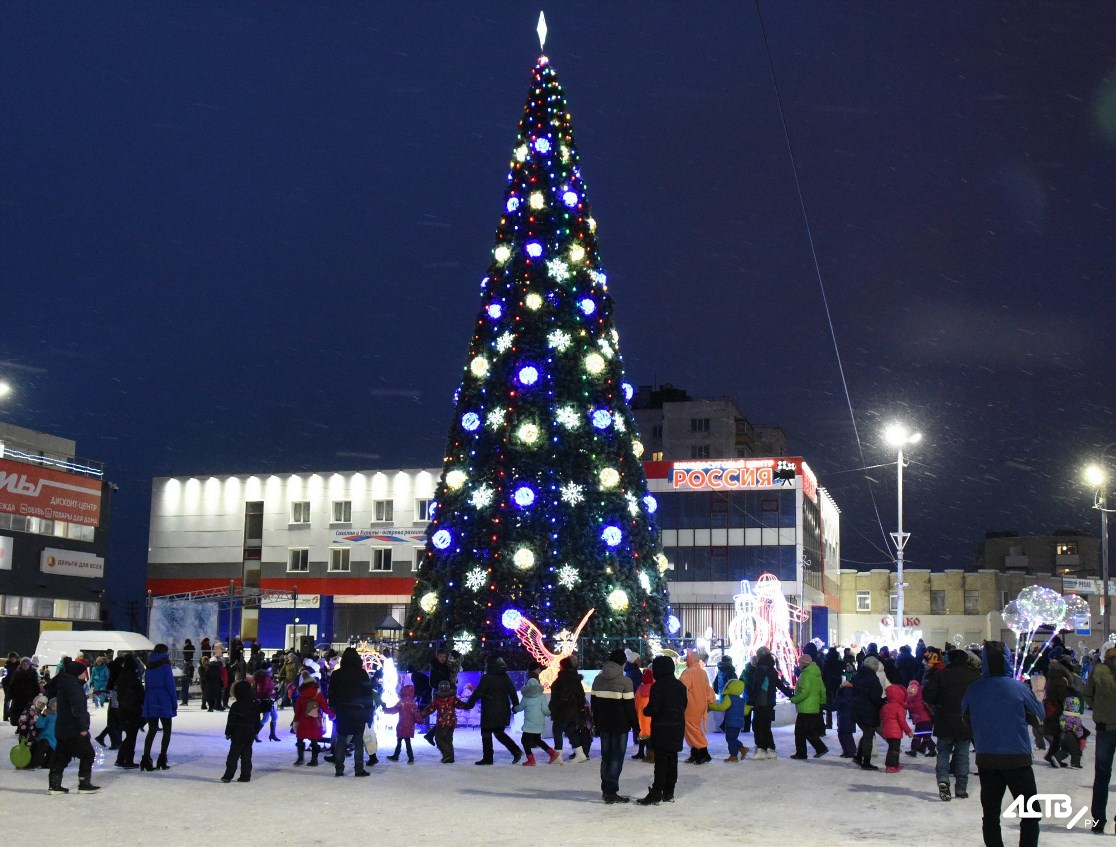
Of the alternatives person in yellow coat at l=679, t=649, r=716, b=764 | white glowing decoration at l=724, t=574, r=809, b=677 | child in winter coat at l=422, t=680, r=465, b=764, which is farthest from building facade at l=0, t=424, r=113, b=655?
person in yellow coat at l=679, t=649, r=716, b=764

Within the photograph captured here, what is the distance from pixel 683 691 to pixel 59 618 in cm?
4365

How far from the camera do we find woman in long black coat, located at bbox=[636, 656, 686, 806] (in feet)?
38.5

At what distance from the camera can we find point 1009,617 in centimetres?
2627

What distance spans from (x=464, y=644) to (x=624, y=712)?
9614mm

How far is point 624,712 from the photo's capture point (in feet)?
40.0

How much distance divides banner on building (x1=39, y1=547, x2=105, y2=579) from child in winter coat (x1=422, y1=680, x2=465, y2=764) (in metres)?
37.9

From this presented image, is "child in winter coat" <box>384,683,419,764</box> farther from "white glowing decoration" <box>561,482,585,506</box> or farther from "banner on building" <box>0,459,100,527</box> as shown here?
"banner on building" <box>0,459,100,527</box>

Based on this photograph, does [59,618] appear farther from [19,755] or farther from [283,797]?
[283,797]

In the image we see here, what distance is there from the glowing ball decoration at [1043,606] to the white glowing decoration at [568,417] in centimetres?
1027

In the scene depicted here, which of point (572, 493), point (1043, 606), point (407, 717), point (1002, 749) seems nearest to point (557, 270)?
point (572, 493)

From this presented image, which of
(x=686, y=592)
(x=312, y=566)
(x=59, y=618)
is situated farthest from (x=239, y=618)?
(x=686, y=592)

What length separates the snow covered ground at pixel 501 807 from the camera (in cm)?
990

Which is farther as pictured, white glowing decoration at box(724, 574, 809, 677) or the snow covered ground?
white glowing decoration at box(724, 574, 809, 677)
